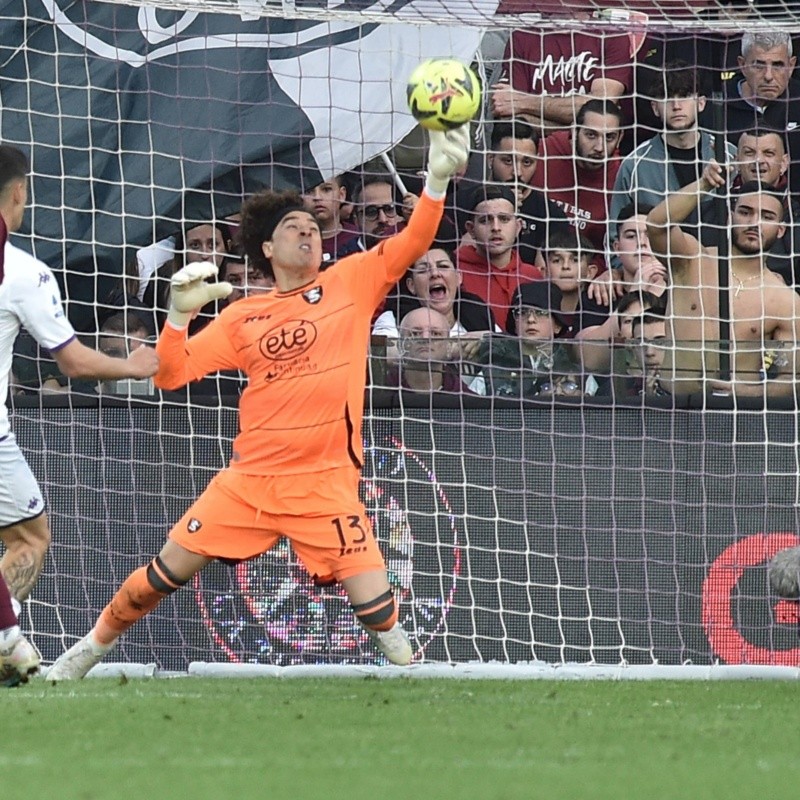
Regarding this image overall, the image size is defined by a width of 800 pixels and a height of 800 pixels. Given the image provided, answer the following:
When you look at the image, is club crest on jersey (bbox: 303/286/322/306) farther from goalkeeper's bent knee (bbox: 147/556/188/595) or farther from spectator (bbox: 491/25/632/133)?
spectator (bbox: 491/25/632/133)

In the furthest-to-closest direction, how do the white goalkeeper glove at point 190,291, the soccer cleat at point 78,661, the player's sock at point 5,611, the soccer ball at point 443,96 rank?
1. the soccer cleat at point 78,661
2. the white goalkeeper glove at point 190,291
3. the soccer ball at point 443,96
4. the player's sock at point 5,611

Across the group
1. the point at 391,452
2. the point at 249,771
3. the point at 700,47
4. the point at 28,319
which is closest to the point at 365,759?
the point at 249,771

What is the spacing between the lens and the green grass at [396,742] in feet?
13.8

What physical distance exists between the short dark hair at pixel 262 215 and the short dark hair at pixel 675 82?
299 cm

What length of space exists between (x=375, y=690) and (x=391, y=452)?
202 cm

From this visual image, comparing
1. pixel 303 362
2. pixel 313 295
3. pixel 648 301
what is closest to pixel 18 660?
pixel 303 362

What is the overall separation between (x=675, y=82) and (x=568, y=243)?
1127mm

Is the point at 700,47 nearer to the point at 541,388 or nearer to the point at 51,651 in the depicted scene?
the point at 541,388

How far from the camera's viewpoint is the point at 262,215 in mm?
7277

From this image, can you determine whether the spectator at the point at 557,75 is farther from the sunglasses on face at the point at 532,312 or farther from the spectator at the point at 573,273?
the sunglasses on face at the point at 532,312

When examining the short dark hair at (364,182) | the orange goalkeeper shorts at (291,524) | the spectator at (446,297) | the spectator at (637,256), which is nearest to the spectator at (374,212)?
the short dark hair at (364,182)

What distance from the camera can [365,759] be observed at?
15.4 feet

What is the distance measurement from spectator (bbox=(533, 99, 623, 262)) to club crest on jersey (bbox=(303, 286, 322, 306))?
8.77 feet

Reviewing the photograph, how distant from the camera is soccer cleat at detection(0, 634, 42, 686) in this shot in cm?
614
